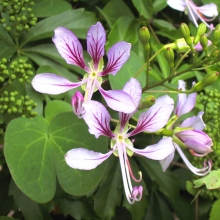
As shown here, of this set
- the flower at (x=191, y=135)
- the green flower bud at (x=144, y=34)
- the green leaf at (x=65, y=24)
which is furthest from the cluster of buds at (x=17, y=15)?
the flower at (x=191, y=135)

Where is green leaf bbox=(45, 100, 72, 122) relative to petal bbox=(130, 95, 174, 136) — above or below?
below

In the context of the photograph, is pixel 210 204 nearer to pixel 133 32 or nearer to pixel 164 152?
pixel 164 152

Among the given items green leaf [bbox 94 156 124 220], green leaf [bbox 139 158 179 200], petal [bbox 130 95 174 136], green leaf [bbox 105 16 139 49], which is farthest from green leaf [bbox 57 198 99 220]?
green leaf [bbox 105 16 139 49]

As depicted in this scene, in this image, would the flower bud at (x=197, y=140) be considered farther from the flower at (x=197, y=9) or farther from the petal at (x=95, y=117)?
the flower at (x=197, y=9)

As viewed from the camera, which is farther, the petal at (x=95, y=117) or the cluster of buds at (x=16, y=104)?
the cluster of buds at (x=16, y=104)

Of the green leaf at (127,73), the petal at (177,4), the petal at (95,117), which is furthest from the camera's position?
the petal at (177,4)

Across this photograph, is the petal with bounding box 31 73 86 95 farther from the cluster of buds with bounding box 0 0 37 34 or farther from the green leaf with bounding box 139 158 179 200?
the green leaf with bounding box 139 158 179 200

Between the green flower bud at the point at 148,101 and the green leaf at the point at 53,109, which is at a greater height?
the green flower bud at the point at 148,101
